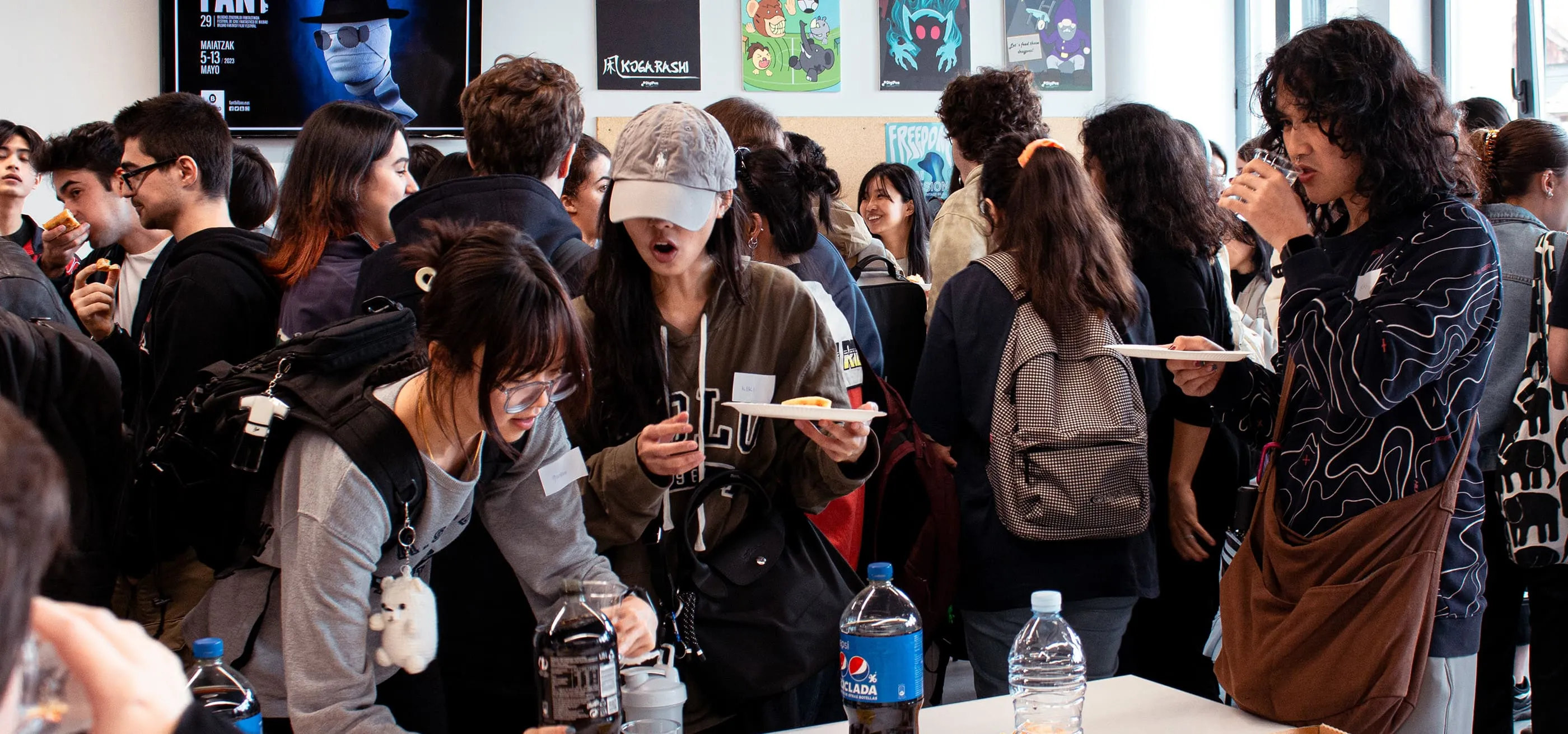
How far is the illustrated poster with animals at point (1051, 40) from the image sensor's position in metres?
6.82

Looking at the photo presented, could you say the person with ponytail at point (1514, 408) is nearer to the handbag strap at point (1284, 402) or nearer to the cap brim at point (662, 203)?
the handbag strap at point (1284, 402)

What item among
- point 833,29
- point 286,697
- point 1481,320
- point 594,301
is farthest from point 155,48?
point 1481,320

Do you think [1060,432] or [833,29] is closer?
[1060,432]

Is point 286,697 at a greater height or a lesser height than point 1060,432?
lesser

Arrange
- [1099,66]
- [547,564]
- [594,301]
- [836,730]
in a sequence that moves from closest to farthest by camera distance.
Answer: [836,730] < [547,564] < [594,301] < [1099,66]

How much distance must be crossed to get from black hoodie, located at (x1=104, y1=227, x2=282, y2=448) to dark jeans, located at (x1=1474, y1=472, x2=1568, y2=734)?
2.76 meters

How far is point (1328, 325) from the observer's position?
6.34ft

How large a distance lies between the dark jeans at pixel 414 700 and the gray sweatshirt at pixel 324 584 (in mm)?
57

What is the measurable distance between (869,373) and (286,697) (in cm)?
134

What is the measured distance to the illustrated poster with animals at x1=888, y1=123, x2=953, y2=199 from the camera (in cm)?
671

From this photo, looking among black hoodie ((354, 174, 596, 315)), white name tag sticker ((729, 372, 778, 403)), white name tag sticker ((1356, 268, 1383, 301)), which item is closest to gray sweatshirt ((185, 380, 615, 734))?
white name tag sticker ((729, 372, 778, 403))

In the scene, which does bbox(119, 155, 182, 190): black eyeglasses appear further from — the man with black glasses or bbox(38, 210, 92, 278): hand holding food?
bbox(38, 210, 92, 278): hand holding food

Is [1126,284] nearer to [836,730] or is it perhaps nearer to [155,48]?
[836,730]

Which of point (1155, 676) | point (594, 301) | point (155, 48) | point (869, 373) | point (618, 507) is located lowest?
point (1155, 676)
